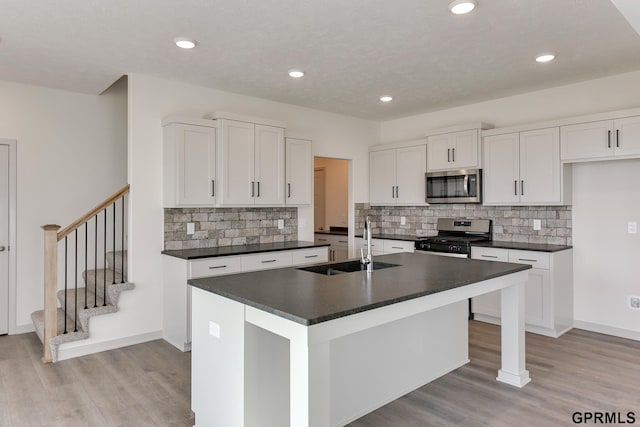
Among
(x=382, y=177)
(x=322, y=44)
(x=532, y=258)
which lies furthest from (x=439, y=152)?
(x=322, y=44)

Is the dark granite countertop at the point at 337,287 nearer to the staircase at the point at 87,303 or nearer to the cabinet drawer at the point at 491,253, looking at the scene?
the cabinet drawer at the point at 491,253

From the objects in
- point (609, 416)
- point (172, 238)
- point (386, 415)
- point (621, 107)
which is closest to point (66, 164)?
point (172, 238)

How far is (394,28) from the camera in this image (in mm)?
3008

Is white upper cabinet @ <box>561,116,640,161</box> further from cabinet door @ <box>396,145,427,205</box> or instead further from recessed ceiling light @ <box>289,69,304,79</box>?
recessed ceiling light @ <box>289,69,304,79</box>

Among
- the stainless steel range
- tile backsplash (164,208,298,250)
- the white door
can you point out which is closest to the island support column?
A: the stainless steel range

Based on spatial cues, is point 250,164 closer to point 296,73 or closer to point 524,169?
point 296,73

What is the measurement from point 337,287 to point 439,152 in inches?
140

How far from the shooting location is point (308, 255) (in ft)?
15.6

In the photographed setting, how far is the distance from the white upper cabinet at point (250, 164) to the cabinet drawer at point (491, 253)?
2284 millimetres

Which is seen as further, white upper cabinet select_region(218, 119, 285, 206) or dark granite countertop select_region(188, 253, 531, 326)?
white upper cabinet select_region(218, 119, 285, 206)

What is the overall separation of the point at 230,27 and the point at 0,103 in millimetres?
2922

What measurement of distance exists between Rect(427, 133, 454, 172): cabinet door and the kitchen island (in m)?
2.32

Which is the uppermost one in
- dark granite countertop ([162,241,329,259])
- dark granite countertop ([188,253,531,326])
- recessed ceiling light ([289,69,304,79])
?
recessed ceiling light ([289,69,304,79])

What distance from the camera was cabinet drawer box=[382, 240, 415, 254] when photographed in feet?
17.7
